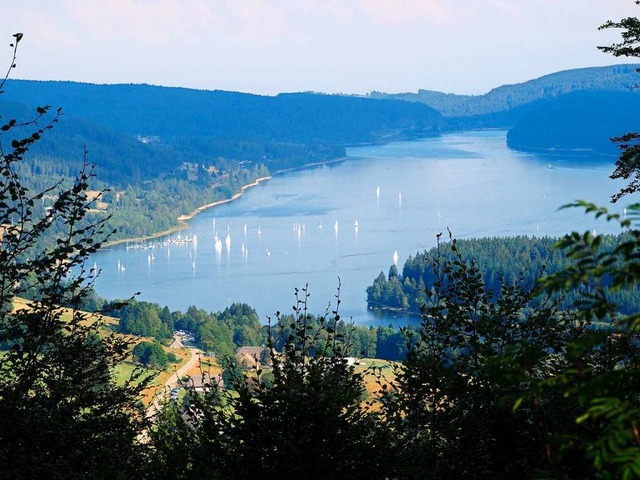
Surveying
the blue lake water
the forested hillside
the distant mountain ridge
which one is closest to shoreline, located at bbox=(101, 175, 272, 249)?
the forested hillside

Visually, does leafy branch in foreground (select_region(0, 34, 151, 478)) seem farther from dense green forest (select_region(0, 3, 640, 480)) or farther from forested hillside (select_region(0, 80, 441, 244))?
forested hillside (select_region(0, 80, 441, 244))

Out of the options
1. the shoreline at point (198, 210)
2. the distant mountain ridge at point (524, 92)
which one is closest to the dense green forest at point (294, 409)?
the shoreline at point (198, 210)

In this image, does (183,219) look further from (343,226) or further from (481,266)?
(481,266)

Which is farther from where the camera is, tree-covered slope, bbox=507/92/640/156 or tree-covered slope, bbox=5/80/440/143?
tree-covered slope, bbox=5/80/440/143

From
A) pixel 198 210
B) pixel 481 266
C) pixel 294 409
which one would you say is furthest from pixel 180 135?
pixel 294 409

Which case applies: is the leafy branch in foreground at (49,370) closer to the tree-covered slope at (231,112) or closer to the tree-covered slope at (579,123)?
the tree-covered slope at (579,123)

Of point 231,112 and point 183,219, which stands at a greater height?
point 231,112

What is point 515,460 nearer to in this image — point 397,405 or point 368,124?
point 397,405
